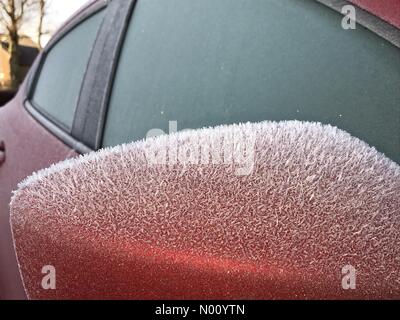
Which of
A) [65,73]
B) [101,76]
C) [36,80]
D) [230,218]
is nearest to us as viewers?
[230,218]

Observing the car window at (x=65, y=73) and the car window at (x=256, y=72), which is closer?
the car window at (x=256, y=72)

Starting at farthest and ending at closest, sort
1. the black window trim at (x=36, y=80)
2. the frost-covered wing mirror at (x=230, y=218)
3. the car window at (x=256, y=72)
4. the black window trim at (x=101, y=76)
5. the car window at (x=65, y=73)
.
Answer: the car window at (x=65, y=73)
the black window trim at (x=36, y=80)
the black window trim at (x=101, y=76)
the car window at (x=256, y=72)
the frost-covered wing mirror at (x=230, y=218)

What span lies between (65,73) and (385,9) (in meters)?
1.45

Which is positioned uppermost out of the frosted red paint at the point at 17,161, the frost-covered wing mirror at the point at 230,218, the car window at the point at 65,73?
the car window at the point at 65,73

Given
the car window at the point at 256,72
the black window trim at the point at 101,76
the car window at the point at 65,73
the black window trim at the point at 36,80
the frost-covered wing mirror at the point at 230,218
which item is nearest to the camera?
the frost-covered wing mirror at the point at 230,218

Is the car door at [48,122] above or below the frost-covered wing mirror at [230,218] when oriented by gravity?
above

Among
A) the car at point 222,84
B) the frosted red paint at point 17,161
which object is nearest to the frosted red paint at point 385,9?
the car at point 222,84

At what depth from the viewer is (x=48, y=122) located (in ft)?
7.03

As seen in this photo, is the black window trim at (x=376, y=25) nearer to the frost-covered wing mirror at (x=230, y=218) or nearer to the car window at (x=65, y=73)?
the frost-covered wing mirror at (x=230, y=218)

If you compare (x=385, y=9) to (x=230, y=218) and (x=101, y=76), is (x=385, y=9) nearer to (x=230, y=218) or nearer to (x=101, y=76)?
(x=230, y=218)

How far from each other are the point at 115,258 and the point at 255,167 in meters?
0.33

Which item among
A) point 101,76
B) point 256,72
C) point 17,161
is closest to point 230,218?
point 256,72

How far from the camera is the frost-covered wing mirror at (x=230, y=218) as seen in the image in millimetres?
962
